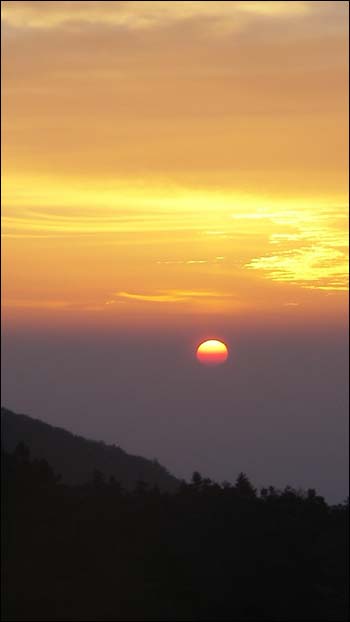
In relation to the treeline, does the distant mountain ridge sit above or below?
above

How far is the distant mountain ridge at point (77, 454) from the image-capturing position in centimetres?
6138

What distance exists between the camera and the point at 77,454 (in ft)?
214

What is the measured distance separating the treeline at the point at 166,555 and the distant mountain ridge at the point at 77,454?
26.3 meters

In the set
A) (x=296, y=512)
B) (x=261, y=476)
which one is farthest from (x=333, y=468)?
(x=296, y=512)

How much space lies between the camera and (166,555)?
2980 cm

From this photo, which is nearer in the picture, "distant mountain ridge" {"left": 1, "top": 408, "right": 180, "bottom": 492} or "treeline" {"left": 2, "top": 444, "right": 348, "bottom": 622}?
"treeline" {"left": 2, "top": 444, "right": 348, "bottom": 622}

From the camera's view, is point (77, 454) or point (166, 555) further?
point (77, 454)

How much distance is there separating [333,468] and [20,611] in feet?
241

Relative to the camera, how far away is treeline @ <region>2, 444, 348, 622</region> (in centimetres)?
2831

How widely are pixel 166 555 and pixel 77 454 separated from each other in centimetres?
3579

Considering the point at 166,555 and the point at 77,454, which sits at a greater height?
the point at 77,454

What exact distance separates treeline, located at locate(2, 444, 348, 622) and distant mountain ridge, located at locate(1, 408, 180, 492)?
1037 inches

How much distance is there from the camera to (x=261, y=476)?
87.9 metres

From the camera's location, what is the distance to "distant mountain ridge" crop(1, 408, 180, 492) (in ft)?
201
